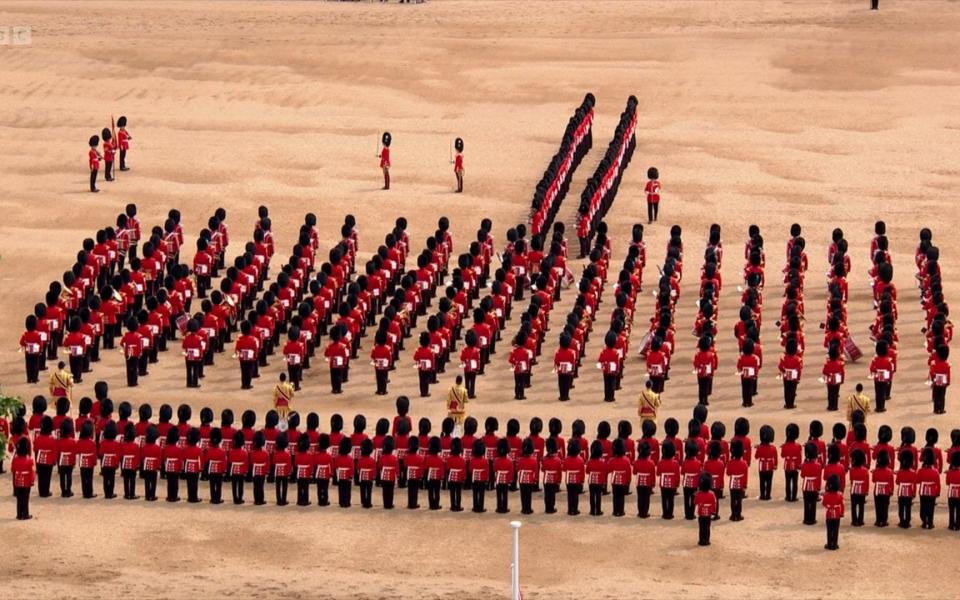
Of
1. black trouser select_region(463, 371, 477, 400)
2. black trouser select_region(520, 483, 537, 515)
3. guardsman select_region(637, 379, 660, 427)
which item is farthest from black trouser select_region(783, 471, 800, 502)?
black trouser select_region(463, 371, 477, 400)

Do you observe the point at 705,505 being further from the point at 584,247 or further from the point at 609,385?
the point at 584,247

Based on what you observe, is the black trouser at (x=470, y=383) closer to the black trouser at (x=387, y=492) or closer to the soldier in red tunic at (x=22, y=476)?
the black trouser at (x=387, y=492)

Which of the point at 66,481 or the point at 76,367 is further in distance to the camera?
the point at 76,367

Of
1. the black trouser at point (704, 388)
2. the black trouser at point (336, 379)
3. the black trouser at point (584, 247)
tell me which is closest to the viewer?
the black trouser at point (704, 388)

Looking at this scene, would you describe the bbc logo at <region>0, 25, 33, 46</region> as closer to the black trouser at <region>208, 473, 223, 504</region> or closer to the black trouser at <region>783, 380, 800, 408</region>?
the black trouser at <region>783, 380, 800, 408</region>

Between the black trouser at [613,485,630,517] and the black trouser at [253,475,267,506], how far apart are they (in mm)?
4206

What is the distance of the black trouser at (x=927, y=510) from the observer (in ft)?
115

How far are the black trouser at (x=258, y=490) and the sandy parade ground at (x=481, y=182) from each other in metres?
0.15

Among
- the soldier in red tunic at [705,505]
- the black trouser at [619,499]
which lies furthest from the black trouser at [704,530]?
the black trouser at [619,499]

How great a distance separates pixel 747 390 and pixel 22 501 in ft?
32.0

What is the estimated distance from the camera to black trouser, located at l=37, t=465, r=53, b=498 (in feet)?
120

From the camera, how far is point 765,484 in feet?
119

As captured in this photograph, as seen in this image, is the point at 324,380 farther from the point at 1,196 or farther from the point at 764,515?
the point at 1,196

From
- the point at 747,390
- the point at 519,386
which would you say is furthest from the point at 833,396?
the point at 519,386
